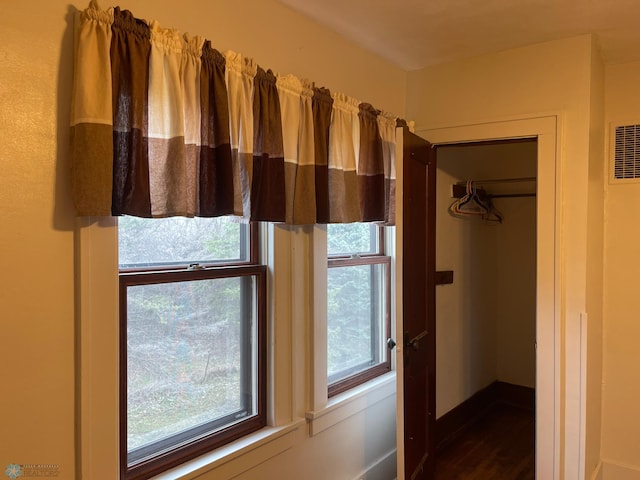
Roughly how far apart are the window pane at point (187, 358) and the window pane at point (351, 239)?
2.18ft

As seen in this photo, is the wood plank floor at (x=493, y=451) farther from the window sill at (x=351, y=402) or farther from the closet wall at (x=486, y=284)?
the window sill at (x=351, y=402)

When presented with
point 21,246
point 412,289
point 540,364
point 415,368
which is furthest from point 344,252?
point 21,246

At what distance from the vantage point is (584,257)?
92.0 inches

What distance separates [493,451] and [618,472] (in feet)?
Answer: 2.44

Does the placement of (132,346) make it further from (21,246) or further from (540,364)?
(540,364)

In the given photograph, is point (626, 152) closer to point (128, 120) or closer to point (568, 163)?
point (568, 163)

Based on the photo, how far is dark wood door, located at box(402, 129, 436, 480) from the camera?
2.34m

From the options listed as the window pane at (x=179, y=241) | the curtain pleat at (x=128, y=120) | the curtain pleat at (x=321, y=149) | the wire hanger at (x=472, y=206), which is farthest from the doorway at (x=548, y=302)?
the curtain pleat at (x=128, y=120)

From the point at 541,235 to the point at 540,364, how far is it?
0.66 m

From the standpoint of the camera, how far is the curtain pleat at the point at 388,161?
2566mm

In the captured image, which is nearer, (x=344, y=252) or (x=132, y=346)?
(x=132, y=346)

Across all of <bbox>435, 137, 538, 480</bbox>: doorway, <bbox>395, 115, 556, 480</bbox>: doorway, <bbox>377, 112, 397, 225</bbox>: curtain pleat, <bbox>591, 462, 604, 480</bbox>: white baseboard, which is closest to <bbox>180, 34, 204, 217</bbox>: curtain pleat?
<bbox>377, 112, 397, 225</bbox>: curtain pleat

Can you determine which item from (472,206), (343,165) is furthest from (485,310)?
(343,165)
